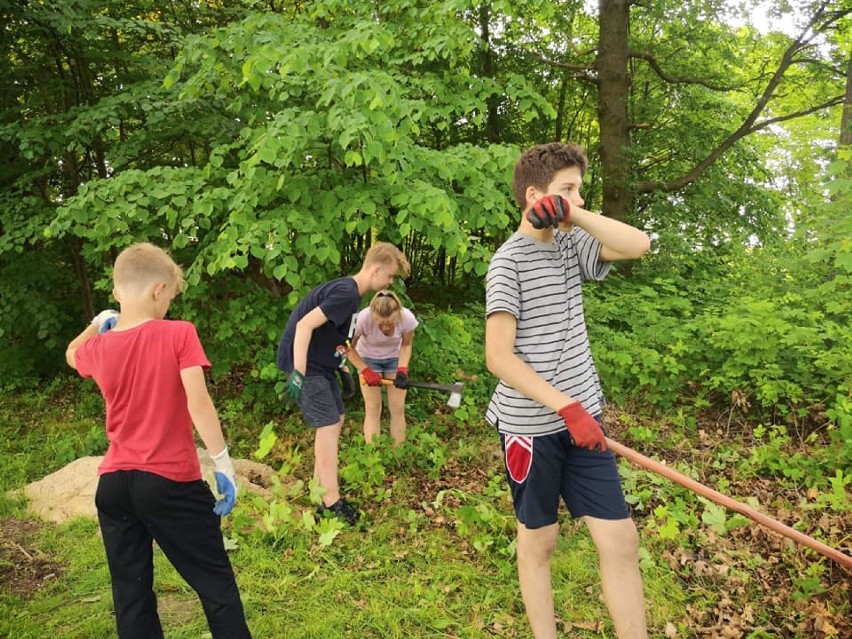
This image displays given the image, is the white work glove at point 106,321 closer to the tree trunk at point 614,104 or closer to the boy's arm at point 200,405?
the boy's arm at point 200,405

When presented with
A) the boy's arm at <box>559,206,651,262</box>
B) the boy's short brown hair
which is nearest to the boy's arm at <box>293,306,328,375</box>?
the boy's short brown hair

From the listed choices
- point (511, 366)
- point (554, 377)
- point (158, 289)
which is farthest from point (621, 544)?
point (158, 289)

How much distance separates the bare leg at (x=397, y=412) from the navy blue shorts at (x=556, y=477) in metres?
2.77

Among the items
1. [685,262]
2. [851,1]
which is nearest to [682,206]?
[685,262]

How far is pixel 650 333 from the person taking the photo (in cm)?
597

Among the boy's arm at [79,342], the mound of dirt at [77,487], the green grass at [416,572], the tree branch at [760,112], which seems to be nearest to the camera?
the boy's arm at [79,342]

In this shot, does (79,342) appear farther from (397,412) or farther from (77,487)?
(397,412)

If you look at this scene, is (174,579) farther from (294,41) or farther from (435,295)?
(435,295)

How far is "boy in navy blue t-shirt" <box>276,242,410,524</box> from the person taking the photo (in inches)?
144

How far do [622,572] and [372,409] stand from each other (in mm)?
3105

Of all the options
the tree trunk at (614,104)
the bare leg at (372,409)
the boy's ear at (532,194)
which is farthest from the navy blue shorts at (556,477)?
the tree trunk at (614,104)

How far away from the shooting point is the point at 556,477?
2.24m

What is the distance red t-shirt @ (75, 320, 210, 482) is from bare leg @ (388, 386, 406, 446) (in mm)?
2803

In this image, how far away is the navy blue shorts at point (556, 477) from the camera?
2174 mm
